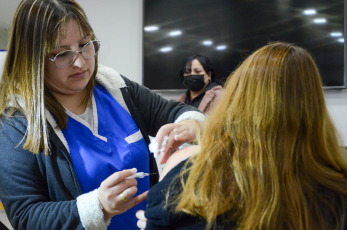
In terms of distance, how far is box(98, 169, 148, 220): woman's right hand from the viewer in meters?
0.86

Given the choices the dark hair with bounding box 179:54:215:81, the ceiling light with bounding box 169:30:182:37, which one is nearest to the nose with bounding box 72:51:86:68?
the dark hair with bounding box 179:54:215:81

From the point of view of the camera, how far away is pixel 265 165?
28.0 inches

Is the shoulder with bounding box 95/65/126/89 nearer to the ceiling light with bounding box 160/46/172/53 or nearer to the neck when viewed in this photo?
the neck

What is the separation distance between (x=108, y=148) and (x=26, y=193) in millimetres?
275

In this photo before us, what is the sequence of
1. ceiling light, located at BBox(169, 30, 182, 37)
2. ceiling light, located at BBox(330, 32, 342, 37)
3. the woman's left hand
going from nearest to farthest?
1. the woman's left hand
2. ceiling light, located at BBox(330, 32, 342, 37)
3. ceiling light, located at BBox(169, 30, 182, 37)

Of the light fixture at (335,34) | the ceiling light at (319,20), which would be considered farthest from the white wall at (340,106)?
the ceiling light at (319,20)

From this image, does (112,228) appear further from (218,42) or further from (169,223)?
(218,42)

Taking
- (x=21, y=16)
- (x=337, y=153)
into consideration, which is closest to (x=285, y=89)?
(x=337, y=153)

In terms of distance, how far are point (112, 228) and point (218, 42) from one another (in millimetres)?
2650

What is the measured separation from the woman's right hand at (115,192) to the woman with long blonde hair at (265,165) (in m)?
0.14

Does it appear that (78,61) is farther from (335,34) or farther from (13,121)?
(335,34)

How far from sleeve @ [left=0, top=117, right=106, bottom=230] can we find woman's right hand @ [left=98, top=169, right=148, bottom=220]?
0.14 ft

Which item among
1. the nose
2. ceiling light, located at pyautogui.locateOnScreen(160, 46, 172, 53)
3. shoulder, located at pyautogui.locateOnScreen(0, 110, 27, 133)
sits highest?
ceiling light, located at pyautogui.locateOnScreen(160, 46, 172, 53)

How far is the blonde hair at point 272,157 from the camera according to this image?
0.69m
